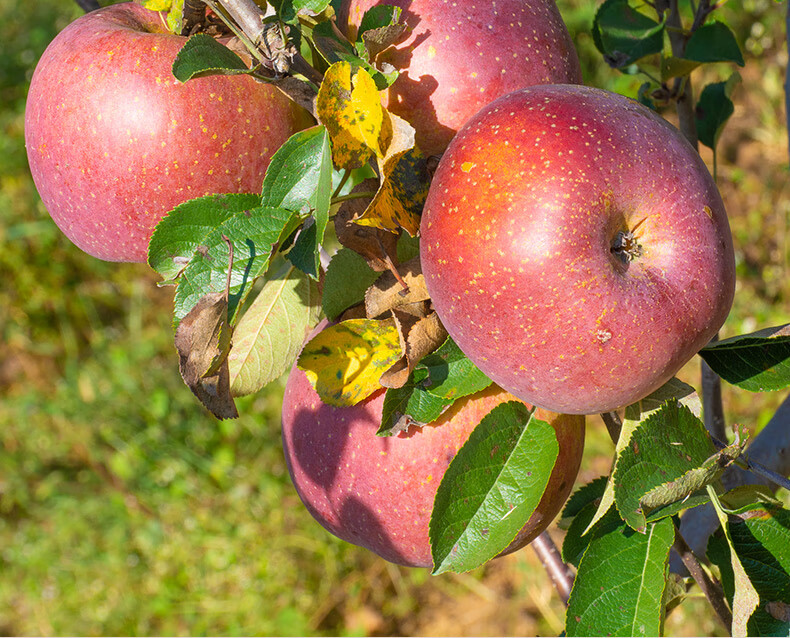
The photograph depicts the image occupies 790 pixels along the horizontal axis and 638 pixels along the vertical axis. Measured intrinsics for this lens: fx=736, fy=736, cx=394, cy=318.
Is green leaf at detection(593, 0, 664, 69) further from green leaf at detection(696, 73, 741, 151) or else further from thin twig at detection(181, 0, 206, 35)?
thin twig at detection(181, 0, 206, 35)

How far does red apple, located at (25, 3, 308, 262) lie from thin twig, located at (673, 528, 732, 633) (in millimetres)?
601

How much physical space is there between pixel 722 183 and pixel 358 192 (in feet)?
9.51

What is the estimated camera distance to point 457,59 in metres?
0.71

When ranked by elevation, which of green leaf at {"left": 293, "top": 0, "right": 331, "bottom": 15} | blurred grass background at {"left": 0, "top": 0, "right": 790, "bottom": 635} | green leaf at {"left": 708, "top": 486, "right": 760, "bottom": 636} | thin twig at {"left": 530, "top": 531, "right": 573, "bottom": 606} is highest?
green leaf at {"left": 293, "top": 0, "right": 331, "bottom": 15}

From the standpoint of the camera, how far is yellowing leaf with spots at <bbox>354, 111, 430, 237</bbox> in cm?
65

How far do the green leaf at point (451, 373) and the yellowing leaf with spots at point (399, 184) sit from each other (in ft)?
0.42

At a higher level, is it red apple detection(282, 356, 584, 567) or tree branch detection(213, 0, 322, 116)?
tree branch detection(213, 0, 322, 116)

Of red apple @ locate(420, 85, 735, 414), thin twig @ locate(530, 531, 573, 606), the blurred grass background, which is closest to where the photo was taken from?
red apple @ locate(420, 85, 735, 414)

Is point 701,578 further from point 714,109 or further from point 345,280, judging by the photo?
point 714,109

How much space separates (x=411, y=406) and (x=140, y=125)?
0.39 meters

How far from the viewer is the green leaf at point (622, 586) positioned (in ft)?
Result: 2.31

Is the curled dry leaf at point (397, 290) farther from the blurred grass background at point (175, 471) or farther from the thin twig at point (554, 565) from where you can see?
the blurred grass background at point (175, 471)

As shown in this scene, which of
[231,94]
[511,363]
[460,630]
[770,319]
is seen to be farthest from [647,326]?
[770,319]

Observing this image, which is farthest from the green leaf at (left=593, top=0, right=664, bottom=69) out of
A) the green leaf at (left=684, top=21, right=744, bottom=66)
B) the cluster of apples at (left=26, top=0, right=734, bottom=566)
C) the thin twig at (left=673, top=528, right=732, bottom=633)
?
the thin twig at (left=673, top=528, right=732, bottom=633)
